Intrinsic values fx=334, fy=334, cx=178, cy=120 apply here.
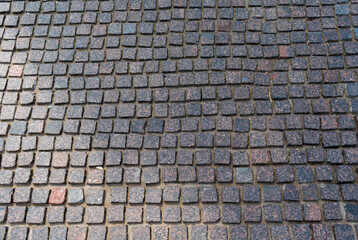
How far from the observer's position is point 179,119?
3.82 meters

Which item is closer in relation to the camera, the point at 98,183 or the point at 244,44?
the point at 98,183

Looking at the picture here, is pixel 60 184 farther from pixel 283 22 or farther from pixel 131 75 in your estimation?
pixel 283 22

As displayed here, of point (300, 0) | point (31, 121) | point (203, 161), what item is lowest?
point (203, 161)

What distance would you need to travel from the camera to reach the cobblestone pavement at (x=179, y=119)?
3367mm

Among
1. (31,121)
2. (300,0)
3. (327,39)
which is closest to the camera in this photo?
(31,121)

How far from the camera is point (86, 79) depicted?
4.09 m

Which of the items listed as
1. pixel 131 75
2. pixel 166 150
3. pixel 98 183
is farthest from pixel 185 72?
pixel 98 183

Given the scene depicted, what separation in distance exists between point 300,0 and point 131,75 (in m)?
2.47

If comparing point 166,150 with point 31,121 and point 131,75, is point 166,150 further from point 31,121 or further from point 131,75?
point 31,121

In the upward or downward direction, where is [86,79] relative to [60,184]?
upward

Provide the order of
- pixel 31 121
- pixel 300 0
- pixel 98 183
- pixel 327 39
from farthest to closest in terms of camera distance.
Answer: pixel 300 0 → pixel 327 39 → pixel 31 121 → pixel 98 183

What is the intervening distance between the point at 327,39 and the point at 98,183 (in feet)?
10.7

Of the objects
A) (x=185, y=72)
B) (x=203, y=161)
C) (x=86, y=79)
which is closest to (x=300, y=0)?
(x=185, y=72)

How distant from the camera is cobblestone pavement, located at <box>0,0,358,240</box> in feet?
11.0
